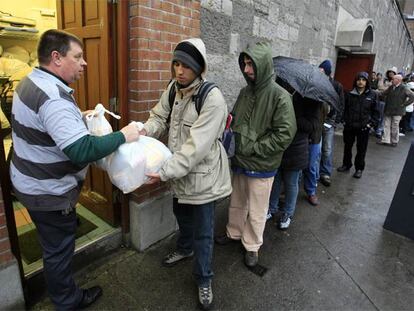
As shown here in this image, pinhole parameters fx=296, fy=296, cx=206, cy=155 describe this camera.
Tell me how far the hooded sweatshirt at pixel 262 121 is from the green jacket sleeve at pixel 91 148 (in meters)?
1.19

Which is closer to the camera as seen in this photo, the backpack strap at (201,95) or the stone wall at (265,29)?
the backpack strap at (201,95)

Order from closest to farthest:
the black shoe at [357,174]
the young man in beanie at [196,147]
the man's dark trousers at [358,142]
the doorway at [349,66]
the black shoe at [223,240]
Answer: the young man in beanie at [196,147] → the black shoe at [223,240] → the man's dark trousers at [358,142] → the black shoe at [357,174] → the doorway at [349,66]

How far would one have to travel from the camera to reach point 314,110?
11.0 feet

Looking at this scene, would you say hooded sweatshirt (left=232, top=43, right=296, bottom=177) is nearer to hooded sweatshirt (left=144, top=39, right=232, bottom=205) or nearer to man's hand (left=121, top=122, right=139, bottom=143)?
hooded sweatshirt (left=144, top=39, right=232, bottom=205)

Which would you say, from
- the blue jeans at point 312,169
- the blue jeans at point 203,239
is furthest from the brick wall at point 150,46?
the blue jeans at point 312,169

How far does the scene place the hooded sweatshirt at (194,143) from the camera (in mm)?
1915

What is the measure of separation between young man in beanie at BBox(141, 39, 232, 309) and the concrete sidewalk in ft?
1.13

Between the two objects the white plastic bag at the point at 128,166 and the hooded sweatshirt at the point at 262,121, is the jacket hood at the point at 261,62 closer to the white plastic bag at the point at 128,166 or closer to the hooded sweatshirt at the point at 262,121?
the hooded sweatshirt at the point at 262,121

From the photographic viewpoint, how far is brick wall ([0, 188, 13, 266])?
187cm

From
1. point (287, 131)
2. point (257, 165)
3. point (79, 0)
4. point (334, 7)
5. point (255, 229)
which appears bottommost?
point (255, 229)

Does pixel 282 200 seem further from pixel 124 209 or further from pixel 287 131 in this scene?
pixel 124 209

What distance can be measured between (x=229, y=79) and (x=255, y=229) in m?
2.02

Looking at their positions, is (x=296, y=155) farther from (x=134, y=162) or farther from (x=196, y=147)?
(x=134, y=162)

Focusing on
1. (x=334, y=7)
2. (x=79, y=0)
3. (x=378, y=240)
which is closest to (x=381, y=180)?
(x=378, y=240)
